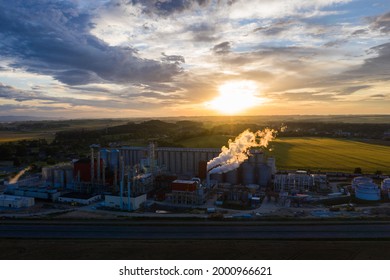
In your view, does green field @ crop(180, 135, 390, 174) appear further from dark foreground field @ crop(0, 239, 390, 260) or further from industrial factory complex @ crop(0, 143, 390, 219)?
dark foreground field @ crop(0, 239, 390, 260)

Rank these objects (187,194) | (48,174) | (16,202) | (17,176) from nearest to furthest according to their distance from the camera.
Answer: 1. (16,202)
2. (187,194)
3. (48,174)
4. (17,176)

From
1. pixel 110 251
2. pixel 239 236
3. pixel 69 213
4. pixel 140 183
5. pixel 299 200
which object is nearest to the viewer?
pixel 110 251

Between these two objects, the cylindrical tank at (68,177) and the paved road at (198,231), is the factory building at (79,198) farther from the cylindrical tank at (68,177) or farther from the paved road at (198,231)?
the paved road at (198,231)

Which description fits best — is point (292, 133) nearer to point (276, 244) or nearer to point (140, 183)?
point (140, 183)

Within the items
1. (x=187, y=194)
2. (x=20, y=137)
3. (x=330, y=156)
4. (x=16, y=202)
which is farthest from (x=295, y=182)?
(x=20, y=137)

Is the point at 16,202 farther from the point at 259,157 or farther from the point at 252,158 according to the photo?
the point at 259,157

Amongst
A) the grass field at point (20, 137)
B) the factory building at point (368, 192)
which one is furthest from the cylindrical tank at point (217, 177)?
the grass field at point (20, 137)

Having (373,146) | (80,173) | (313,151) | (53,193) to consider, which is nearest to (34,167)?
(80,173)
